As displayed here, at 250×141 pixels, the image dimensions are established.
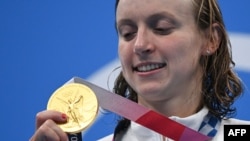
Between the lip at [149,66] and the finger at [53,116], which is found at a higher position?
the lip at [149,66]

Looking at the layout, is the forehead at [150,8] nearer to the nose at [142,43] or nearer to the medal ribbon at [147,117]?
the nose at [142,43]

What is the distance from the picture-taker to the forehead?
1134 mm

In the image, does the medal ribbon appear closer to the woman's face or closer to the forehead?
the woman's face

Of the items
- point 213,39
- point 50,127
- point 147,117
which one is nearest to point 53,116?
point 50,127

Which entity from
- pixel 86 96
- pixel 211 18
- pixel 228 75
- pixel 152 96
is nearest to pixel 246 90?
pixel 228 75

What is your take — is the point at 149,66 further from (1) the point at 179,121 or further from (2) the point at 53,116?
(2) the point at 53,116

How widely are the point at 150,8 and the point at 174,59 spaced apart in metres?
0.12

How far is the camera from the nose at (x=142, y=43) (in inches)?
43.8

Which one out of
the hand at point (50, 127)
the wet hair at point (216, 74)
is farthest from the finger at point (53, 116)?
the wet hair at point (216, 74)

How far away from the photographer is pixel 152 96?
1.16 meters

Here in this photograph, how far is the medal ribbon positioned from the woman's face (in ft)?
0.14

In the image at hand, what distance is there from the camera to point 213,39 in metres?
1.27

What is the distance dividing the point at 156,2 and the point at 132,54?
12 cm

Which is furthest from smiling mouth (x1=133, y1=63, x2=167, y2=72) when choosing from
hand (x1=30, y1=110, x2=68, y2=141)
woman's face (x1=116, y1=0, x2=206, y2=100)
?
hand (x1=30, y1=110, x2=68, y2=141)
